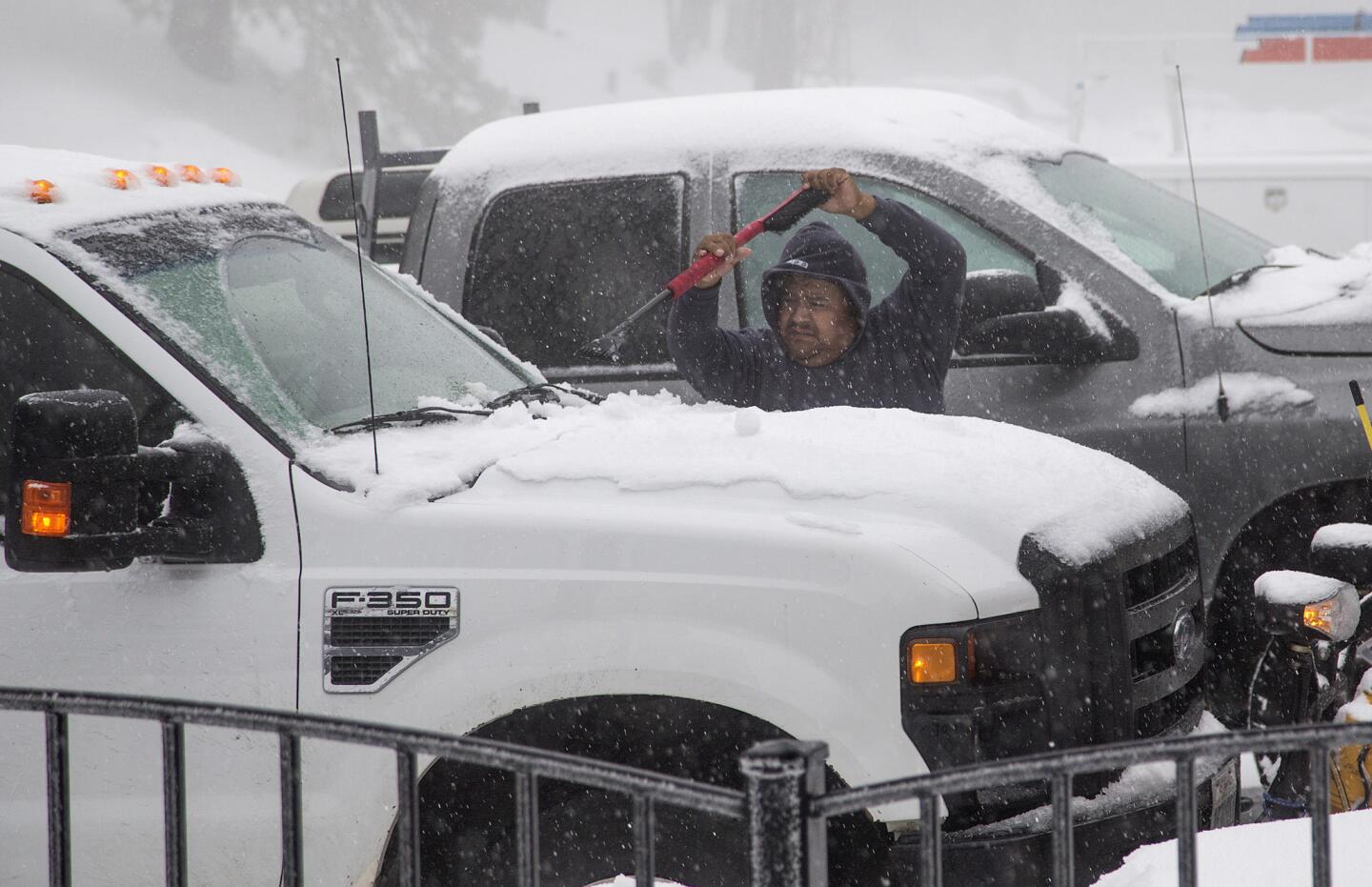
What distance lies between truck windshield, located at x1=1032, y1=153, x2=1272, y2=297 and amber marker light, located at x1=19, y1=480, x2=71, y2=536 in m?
3.46

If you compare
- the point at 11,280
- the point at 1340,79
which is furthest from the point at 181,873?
the point at 1340,79

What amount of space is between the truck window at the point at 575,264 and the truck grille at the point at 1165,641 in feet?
7.49

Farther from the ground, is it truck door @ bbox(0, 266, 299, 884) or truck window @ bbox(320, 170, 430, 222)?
truck window @ bbox(320, 170, 430, 222)

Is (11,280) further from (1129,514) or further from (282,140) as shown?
(282,140)

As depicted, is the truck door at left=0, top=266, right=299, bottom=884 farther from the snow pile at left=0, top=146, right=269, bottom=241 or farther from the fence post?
the fence post

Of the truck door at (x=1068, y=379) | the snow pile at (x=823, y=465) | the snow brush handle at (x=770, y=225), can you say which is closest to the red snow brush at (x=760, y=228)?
the snow brush handle at (x=770, y=225)

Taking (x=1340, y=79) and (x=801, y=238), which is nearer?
(x=801, y=238)

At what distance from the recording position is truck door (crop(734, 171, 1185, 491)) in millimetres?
4930

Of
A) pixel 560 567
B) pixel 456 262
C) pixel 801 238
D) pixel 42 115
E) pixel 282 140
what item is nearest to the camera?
pixel 560 567

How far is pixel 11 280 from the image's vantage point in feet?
10.7

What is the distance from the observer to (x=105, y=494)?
9.16 feet

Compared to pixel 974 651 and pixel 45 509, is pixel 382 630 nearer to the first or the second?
pixel 45 509

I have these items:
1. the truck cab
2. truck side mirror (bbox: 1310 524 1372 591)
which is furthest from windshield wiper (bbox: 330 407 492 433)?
truck side mirror (bbox: 1310 524 1372 591)

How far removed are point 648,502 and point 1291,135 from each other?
14.4 meters
